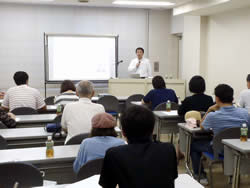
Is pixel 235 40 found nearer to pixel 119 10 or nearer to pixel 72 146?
pixel 119 10

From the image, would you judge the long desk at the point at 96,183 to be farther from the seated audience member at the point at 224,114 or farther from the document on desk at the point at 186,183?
the seated audience member at the point at 224,114

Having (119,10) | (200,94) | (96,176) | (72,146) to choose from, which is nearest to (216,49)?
(119,10)

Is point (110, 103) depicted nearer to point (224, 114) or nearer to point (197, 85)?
point (197, 85)

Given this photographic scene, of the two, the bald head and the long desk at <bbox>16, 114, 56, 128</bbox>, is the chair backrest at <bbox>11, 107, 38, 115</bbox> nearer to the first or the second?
the long desk at <bbox>16, 114, 56, 128</bbox>

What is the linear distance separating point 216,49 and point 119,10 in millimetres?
3219

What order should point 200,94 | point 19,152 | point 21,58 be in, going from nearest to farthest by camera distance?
point 19,152 → point 200,94 → point 21,58

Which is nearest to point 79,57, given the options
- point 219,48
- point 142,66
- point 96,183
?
point 142,66

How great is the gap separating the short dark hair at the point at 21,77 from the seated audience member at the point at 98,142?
2.61 metres

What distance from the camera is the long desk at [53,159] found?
257cm

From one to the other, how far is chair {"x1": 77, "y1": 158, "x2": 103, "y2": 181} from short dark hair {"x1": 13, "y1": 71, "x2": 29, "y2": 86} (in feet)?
9.72

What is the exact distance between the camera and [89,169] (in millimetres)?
2113

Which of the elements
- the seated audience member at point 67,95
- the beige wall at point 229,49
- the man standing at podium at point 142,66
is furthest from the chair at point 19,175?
the man standing at podium at point 142,66

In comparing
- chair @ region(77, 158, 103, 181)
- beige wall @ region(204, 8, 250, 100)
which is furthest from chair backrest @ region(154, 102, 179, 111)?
chair @ region(77, 158, 103, 181)

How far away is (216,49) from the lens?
817 centimetres
